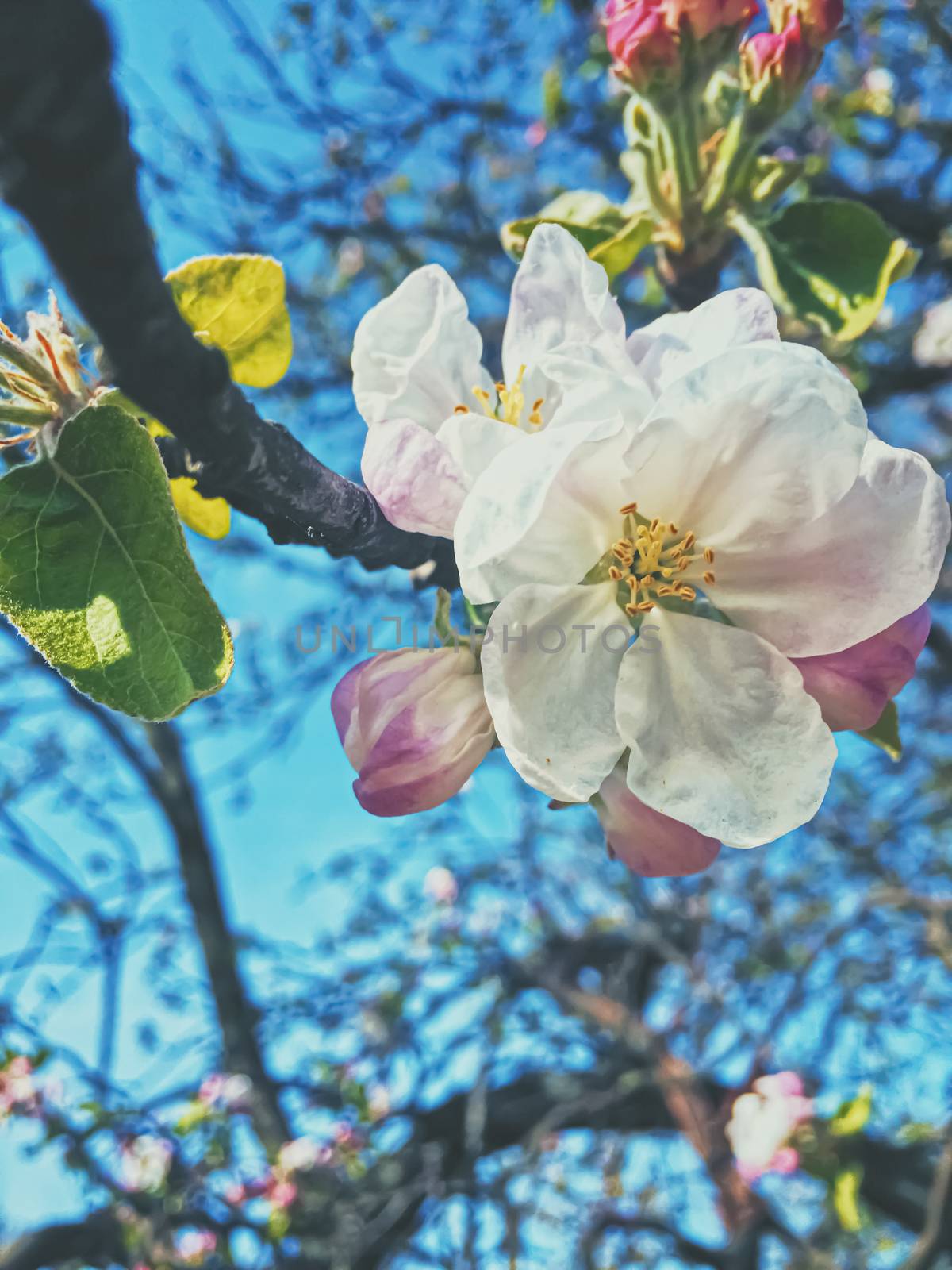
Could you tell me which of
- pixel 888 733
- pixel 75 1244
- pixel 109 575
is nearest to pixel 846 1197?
pixel 888 733

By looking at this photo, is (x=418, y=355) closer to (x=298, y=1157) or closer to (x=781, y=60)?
(x=781, y=60)

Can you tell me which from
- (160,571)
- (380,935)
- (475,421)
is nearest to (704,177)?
(475,421)

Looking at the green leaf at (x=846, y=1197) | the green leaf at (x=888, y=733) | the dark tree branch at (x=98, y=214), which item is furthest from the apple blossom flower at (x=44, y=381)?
the green leaf at (x=846, y=1197)

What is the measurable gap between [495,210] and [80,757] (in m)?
3.55

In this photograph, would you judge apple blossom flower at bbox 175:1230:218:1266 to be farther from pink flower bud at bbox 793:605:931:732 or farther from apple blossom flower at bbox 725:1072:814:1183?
pink flower bud at bbox 793:605:931:732

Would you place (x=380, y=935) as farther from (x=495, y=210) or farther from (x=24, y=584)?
(x=24, y=584)

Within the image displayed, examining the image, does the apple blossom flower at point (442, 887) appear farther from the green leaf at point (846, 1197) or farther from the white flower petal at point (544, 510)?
the white flower petal at point (544, 510)

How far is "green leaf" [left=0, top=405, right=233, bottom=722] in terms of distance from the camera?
2.31ft

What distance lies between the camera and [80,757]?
5027 millimetres

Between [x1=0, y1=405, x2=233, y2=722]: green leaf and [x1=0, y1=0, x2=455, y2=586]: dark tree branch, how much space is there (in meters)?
0.09

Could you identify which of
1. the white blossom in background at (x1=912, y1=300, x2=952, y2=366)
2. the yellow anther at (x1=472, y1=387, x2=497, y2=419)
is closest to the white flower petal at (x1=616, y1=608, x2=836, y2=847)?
the yellow anther at (x1=472, y1=387, x2=497, y2=419)

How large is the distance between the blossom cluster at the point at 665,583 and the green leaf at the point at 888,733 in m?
0.15

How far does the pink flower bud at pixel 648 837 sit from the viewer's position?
0.86 meters

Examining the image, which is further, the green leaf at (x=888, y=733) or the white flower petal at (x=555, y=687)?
the green leaf at (x=888, y=733)
